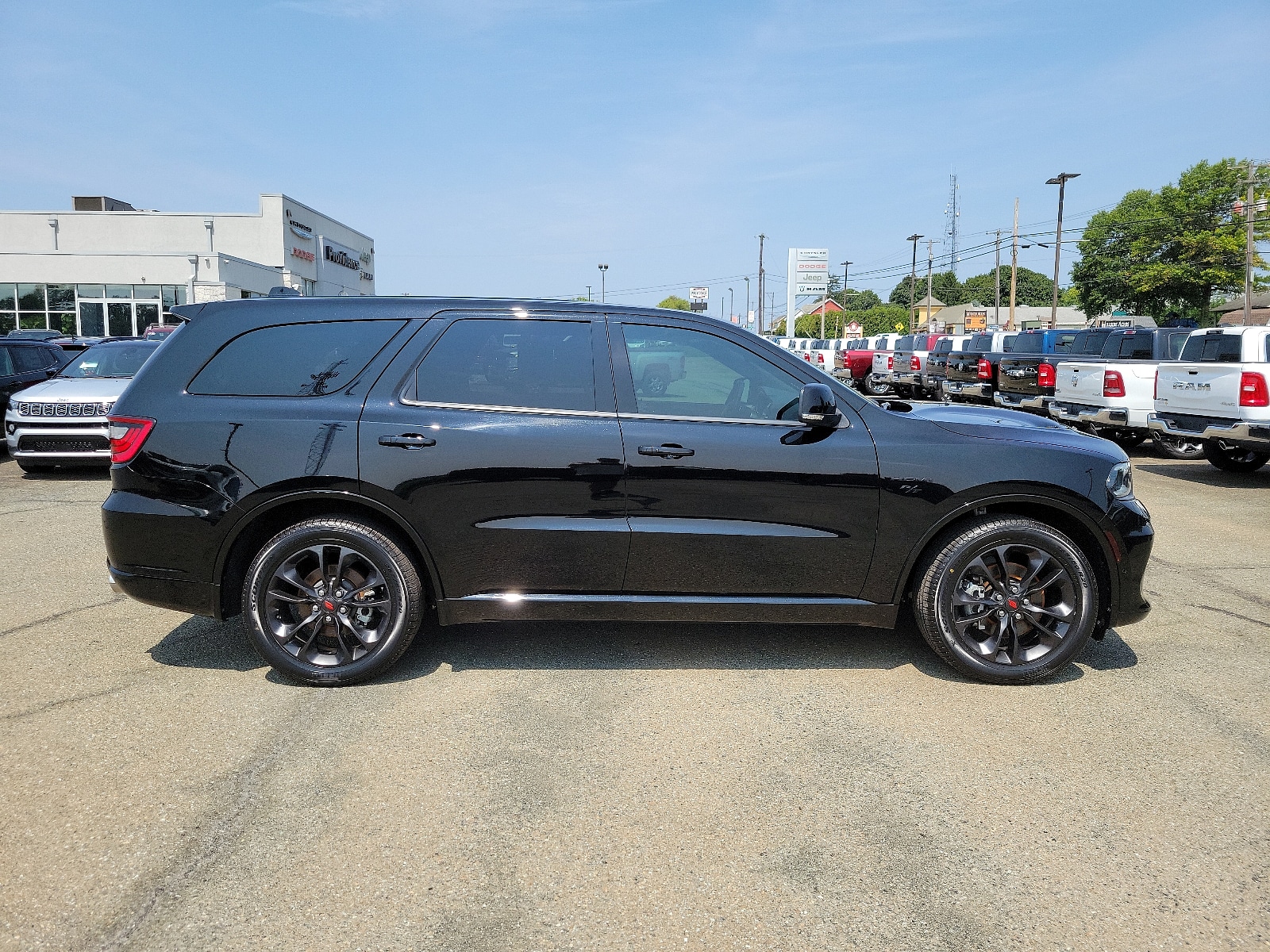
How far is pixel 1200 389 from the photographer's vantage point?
1102 centimetres

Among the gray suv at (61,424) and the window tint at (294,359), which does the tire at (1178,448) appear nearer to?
the window tint at (294,359)

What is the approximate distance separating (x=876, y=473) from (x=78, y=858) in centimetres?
335

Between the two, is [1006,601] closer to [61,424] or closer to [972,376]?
[61,424]

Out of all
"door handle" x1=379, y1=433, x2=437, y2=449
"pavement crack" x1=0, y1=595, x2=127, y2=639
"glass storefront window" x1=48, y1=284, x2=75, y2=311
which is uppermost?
"glass storefront window" x1=48, y1=284, x2=75, y2=311

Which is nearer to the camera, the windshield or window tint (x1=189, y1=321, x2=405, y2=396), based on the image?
window tint (x1=189, y1=321, x2=405, y2=396)

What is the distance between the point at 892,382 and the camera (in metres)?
28.3

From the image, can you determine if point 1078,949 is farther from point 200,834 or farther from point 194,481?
point 194,481

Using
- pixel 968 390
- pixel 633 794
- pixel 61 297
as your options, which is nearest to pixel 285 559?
pixel 633 794

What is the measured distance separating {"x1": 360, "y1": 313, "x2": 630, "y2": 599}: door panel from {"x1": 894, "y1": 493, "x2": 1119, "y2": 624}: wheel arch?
1361 mm

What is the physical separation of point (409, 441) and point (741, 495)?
1.51m

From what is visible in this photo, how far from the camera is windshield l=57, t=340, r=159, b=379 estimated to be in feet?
39.7

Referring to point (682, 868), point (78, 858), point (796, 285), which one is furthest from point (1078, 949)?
point (796, 285)

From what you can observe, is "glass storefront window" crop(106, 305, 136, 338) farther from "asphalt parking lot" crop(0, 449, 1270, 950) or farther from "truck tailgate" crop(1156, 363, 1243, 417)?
"asphalt parking lot" crop(0, 449, 1270, 950)

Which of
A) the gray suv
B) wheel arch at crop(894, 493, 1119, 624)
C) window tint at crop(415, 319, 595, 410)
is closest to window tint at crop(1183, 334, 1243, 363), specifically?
wheel arch at crop(894, 493, 1119, 624)
